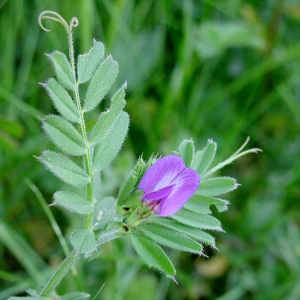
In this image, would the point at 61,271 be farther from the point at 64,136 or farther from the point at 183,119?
the point at 183,119

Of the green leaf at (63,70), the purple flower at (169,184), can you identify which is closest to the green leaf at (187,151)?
the purple flower at (169,184)

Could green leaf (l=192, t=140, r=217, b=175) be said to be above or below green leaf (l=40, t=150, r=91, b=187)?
below

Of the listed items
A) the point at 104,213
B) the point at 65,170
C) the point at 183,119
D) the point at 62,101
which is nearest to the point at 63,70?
the point at 62,101

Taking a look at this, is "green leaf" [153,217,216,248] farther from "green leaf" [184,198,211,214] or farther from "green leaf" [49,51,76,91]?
"green leaf" [49,51,76,91]

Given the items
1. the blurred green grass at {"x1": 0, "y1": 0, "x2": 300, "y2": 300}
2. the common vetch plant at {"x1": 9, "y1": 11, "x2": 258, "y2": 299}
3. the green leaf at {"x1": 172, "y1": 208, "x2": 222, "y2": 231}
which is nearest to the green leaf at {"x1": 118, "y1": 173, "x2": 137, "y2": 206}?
the common vetch plant at {"x1": 9, "y1": 11, "x2": 258, "y2": 299}

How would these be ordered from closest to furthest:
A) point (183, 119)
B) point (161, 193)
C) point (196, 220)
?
point (161, 193)
point (196, 220)
point (183, 119)

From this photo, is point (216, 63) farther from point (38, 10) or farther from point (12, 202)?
point (12, 202)
